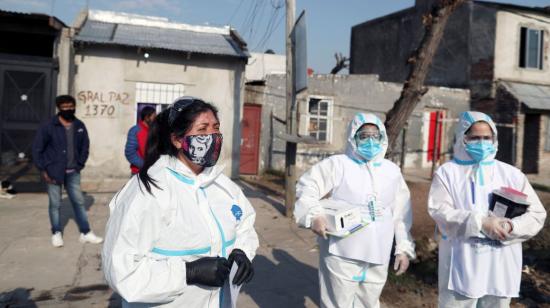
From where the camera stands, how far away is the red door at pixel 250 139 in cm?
1372

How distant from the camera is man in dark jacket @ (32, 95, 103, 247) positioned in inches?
217

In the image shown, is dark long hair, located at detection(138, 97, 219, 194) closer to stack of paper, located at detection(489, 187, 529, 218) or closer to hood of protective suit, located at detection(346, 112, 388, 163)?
hood of protective suit, located at detection(346, 112, 388, 163)

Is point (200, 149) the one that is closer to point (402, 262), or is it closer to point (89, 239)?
point (402, 262)

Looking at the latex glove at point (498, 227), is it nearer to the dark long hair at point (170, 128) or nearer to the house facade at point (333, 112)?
the dark long hair at point (170, 128)

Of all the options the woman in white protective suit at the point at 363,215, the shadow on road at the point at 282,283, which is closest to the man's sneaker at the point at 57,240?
the shadow on road at the point at 282,283

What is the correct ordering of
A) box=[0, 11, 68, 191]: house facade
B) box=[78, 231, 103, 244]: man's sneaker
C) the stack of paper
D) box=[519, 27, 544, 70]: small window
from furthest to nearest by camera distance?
box=[519, 27, 544, 70]: small window, box=[0, 11, 68, 191]: house facade, box=[78, 231, 103, 244]: man's sneaker, the stack of paper

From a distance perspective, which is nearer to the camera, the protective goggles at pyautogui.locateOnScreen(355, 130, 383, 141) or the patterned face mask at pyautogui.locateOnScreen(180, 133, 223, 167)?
the patterned face mask at pyautogui.locateOnScreen(180, 133, 223, 167)

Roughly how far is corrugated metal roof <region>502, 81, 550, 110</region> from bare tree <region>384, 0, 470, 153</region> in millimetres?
11309

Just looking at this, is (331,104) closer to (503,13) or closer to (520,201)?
(503,13)

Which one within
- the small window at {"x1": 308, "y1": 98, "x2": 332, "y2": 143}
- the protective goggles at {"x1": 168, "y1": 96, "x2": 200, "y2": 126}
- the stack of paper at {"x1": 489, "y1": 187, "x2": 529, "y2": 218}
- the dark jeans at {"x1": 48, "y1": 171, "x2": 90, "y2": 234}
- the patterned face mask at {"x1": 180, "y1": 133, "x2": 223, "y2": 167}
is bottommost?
the dark jeans at {"x1": 48, "y1": 171, "x2": 90, "y2": 234}

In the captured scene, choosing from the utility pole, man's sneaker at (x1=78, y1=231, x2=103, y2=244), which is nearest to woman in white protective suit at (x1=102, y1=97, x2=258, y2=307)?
man's sneaker at (x1=78, y1=231, x2=103, y2=244)

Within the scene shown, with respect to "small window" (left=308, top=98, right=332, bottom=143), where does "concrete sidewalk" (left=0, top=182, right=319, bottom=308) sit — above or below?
below

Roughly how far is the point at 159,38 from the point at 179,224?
10407 mm

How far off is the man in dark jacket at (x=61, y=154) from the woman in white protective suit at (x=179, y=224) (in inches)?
155
